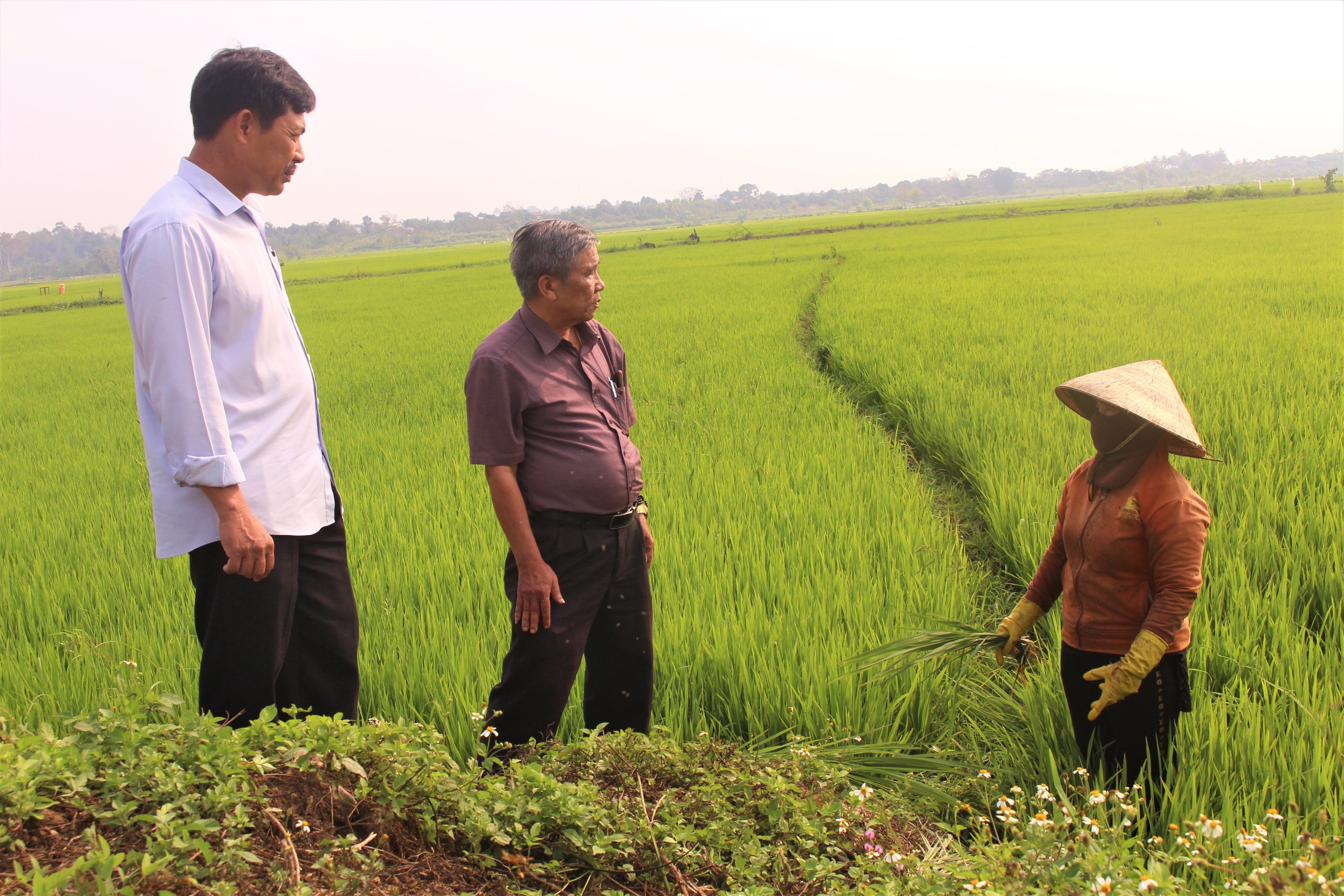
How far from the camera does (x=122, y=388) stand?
9320 millimetres

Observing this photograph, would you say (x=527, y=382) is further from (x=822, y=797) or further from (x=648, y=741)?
(x=822, y=797)

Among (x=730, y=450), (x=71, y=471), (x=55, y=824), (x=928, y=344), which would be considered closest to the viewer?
(x=55, y=824)

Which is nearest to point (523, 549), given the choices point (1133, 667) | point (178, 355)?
point (178, 355)

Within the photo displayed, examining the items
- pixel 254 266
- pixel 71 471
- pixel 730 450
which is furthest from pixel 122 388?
pixel 254 266

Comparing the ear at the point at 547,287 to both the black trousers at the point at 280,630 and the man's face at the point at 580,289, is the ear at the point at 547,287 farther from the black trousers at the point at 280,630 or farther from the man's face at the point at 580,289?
the black trousers at the point at 280,630

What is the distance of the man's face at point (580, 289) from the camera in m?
1.80

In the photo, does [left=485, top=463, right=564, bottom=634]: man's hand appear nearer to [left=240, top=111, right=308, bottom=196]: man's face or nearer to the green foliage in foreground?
the green foliage in foreground

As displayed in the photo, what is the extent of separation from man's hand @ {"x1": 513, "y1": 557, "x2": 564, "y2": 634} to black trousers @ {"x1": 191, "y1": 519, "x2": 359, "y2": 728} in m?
0.42

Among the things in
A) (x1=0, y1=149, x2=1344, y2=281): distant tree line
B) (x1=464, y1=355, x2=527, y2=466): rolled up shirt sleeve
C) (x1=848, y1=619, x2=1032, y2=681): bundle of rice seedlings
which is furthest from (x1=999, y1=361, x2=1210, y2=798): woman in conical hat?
(x1=0, y1=149, x2=1344, y2=281): distant tree line

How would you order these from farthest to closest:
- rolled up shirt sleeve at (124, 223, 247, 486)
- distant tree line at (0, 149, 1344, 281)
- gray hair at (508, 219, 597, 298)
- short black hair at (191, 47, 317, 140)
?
distant tree line at (0, 149, 1344, 281)
gray hair at (508, 219, 597, 298)
short black hair at (191, 47, 317, 140)
rolled up shirt sleeve at (124, 223, 247, 486)

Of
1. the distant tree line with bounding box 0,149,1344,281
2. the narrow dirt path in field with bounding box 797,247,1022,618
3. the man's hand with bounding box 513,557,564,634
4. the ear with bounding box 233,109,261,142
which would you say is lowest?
the narrow dirt path in field with bounding box 797,247,1022,618

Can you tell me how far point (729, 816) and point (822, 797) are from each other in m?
0.22

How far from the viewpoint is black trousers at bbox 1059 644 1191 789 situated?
163 cm

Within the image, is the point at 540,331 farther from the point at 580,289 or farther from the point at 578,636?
the point at 578,636
